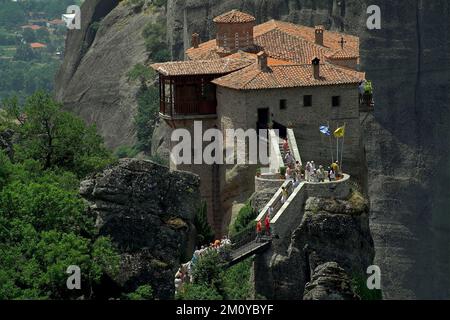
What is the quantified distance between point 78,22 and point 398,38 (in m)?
56.1

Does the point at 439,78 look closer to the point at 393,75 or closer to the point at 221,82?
the point at 393,75

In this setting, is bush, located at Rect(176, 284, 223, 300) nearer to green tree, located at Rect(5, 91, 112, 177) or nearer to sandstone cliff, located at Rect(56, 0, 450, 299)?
green tree, located at Rect(5, 91, 112, 177)

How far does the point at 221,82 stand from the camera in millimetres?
78625

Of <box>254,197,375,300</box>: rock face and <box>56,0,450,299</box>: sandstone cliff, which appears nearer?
<box>254,197,375,300</box>: rock face

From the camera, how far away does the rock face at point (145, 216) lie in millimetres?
62031

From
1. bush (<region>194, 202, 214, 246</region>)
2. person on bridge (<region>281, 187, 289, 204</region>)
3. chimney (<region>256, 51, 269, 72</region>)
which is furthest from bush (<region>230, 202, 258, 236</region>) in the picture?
chimney (<region>256, 51, 269, 72</region>)

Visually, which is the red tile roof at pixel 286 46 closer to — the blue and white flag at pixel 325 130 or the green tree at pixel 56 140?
the blue and white flag at pixel 325 130

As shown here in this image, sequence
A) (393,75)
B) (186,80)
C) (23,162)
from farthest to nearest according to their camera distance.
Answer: (393,75)
(186,80)
(23,162)

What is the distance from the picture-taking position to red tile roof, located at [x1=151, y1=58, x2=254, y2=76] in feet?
263

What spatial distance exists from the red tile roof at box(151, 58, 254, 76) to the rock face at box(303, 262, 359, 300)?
2019cm

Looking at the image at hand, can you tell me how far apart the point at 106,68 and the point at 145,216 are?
91393mm

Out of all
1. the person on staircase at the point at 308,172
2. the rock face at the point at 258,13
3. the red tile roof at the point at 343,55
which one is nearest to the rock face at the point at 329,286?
the person on staircase at the point at 308,172

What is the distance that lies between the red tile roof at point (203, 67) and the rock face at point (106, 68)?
65065 millimetres
